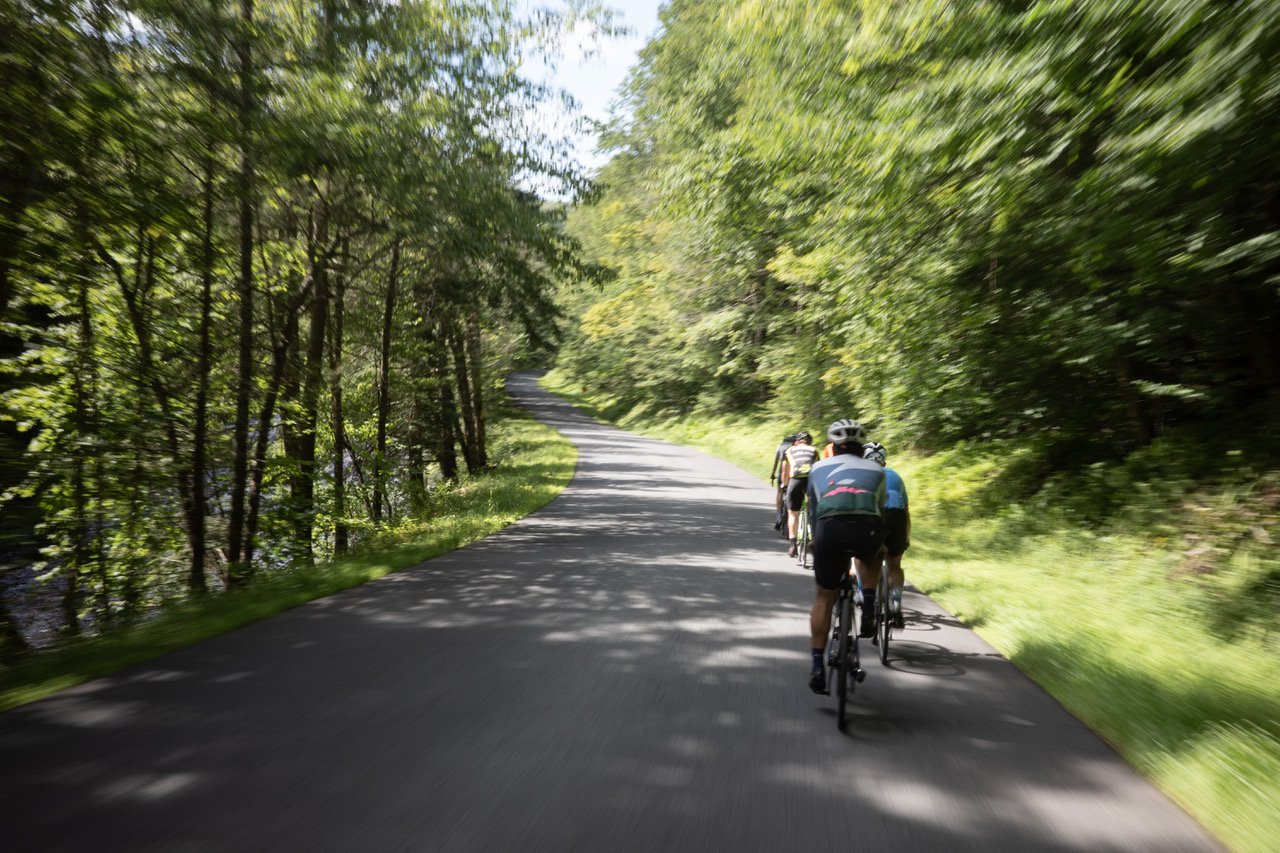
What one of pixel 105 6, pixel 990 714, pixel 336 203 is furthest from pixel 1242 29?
pixel 336 203

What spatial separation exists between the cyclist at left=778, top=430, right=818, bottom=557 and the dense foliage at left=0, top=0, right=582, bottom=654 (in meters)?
5.67

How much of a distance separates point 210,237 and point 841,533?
8181mm

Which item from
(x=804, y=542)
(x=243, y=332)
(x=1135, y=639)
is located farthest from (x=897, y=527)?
(x=243, y=332)

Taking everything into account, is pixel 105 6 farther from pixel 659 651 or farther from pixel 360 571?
pixel 659 651

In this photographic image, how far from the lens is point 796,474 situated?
930cm

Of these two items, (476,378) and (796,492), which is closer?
(796,492)

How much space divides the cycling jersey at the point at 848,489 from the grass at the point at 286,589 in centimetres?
506

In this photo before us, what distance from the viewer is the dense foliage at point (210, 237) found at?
602cm

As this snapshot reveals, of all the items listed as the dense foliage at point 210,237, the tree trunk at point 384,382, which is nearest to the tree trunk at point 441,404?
the tree trunk at point 384,382

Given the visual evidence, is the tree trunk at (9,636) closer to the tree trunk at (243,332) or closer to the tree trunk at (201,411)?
the tree trunk at (201,411)

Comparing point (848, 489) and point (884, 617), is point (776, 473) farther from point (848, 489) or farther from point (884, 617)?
point (848, 489)

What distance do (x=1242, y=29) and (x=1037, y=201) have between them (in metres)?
3.20

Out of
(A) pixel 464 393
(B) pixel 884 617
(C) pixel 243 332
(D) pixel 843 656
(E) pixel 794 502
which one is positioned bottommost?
(B) pixel 884 617

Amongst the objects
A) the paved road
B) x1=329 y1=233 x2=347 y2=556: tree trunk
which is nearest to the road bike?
the paved road
